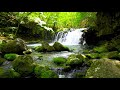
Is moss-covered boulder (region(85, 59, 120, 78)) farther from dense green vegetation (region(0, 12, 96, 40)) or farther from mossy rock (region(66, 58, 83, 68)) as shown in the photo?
dense green vegetation (region(0, 12, 96, 40))

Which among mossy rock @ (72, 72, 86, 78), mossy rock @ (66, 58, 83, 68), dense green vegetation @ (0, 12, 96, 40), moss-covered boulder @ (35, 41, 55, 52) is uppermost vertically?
dense green vegetation @ (0, 12, 96, 40)

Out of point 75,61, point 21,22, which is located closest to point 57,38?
point 21,22

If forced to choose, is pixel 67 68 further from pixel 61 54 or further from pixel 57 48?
pixel 57 48

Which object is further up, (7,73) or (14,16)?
(14,16)

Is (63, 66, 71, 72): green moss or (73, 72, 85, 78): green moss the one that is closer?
(73, 72, 85, 78): green moss

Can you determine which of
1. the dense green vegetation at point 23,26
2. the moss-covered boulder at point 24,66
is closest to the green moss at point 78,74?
the moss-covered boulder at point 24,66

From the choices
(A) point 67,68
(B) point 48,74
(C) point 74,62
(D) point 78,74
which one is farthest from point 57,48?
(B) point 48,74

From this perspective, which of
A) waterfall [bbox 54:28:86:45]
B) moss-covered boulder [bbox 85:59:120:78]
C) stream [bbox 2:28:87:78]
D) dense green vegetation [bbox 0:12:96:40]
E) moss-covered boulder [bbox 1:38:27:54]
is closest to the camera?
moss-covered boulder [bbox 85:59:120:78]

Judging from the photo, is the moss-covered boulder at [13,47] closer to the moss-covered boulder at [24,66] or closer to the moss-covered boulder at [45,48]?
the moss-covered boulder at [45,48]

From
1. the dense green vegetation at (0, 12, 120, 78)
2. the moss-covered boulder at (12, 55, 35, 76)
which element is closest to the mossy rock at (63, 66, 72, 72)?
the dense green vegetation at (0, 12, 120, 78)

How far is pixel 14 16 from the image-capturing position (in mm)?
14914

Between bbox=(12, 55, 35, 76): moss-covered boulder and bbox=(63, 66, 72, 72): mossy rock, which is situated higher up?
bbox=(12, 55, 35, 76): moss-covered boulder
